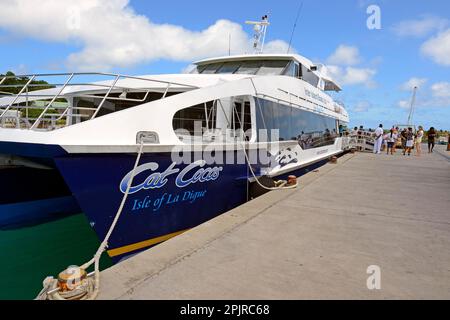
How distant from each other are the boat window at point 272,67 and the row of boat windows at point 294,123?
1148mm

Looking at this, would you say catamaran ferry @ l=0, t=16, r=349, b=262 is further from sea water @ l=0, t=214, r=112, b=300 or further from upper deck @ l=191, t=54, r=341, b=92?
upper deck @ l=191, t=54, r=341, b=92

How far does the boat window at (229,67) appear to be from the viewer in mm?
8914

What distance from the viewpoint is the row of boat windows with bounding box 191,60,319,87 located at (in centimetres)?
852

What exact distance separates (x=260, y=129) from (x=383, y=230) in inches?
113

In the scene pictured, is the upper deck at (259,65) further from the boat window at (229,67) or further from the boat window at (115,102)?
the boat window at (115,102)

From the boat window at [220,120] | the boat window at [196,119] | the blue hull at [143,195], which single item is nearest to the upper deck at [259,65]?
the boat window at [220,120]

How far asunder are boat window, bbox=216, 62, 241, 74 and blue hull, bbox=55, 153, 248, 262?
4409 millimetres

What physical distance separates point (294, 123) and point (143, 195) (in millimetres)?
5115

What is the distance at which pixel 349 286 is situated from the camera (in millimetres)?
2789

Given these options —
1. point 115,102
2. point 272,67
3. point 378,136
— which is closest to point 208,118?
point 115,102

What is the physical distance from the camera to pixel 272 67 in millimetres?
8625

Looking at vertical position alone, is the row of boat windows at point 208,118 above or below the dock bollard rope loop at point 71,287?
above
